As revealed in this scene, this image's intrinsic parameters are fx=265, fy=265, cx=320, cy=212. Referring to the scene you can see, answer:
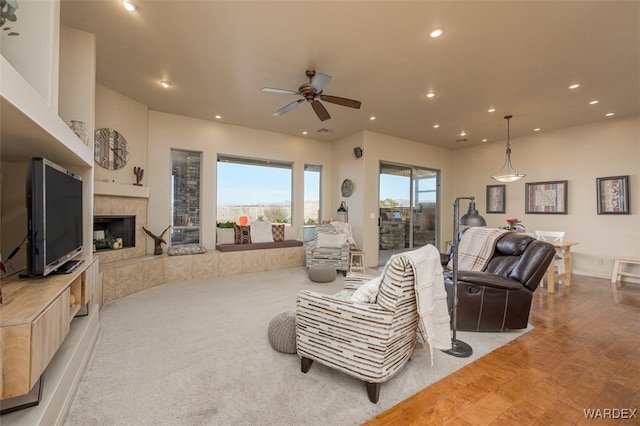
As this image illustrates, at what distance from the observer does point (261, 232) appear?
5.59m

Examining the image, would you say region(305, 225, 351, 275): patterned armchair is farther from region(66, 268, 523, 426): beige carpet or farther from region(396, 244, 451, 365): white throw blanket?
region(396, 244, 451, 365): white throw blanket

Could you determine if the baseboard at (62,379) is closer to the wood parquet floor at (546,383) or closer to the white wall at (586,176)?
the wood parquet floor at (546,383)

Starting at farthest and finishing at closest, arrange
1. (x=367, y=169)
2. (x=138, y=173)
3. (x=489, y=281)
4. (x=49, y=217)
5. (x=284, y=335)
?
(x=367, y=169)
(x=138, y=173)
(x=489, y=281)
(x=284, y=335)
(x=49, y=217)

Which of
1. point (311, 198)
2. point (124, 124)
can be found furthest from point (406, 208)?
point (124, 124)

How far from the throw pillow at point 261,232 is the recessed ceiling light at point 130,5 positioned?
3.85m

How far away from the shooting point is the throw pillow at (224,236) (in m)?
5.34

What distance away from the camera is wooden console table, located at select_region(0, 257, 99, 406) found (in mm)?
1110

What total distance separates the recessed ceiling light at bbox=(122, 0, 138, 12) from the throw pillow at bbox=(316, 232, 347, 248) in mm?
3911

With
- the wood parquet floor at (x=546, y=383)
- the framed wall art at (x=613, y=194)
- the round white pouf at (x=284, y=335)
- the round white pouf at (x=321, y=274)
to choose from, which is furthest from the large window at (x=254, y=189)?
the framed wall art at (x=613, y=194)

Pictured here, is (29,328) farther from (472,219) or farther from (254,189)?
(254,189)

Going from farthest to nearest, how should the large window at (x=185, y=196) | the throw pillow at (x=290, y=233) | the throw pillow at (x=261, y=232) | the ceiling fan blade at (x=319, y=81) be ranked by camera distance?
1. the throw pillow at (x=290, y=233)
2. the throw pillow at (x=261, y=232)
3. the large window at (x=185, y=196)
4. the ceiling fan blade at (x=319, y=81)

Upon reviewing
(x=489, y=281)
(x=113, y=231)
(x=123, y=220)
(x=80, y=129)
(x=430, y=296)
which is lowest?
(x=489, y=281)

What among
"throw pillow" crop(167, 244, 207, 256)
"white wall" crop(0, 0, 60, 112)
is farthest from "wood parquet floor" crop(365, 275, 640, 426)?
"throw pillow" crop(167, 244, 207, 256)

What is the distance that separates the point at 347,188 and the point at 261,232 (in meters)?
2.17
